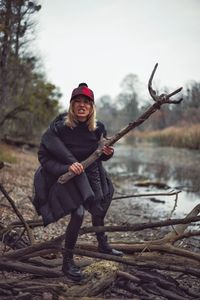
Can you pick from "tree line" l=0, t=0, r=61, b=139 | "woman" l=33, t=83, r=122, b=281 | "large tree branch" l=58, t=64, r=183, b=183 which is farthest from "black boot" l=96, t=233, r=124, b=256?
"tree line" l=0, t=0, r=61, b=139

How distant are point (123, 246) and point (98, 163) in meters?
1.23

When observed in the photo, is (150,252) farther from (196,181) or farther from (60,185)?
(196,181)

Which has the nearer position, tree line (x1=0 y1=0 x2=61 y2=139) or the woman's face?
the woman's face

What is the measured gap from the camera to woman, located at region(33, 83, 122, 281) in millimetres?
4172

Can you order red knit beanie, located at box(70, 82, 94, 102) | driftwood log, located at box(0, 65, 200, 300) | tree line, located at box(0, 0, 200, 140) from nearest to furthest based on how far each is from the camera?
driftwood log, located at box(0, 65, 200, 300), red knit beanie, located at box(70, 82, 94, 102), tree line, located at box(0, 0, 200, 140)

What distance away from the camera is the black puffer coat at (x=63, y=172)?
164 inches

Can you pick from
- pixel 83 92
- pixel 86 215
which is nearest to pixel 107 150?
pixel 83 92

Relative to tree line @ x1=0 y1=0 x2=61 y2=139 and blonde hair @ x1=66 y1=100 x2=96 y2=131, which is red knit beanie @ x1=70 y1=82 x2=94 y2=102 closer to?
blonde hair @ x1=66 y1=100 x2=96 y2=131

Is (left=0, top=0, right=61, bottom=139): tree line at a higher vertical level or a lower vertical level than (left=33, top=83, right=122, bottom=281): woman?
higher

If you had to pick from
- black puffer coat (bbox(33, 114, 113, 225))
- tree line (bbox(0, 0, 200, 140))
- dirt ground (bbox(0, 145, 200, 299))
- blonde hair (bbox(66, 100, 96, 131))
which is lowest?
dirt ground (bbox(0, 145, 200, 299))

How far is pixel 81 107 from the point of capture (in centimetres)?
429

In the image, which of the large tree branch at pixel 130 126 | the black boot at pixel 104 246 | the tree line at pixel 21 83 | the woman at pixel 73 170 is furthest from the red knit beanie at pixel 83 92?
the tree line at pixel 21 83

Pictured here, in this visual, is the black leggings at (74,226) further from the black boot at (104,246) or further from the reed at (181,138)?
the reed at (181,138)

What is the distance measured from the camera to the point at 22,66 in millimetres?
22328
